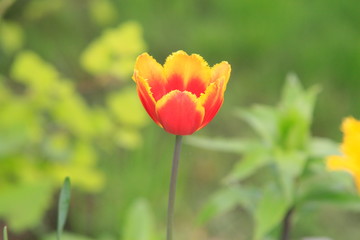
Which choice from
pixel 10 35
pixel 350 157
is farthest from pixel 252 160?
pixel 10 35

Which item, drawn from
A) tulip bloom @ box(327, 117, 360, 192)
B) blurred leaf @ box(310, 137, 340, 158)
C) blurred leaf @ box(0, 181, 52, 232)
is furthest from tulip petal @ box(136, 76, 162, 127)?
blurred leaf @ box(0, 181, 52, 232)

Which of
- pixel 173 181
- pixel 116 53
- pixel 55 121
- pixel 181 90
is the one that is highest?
pixel 116 53

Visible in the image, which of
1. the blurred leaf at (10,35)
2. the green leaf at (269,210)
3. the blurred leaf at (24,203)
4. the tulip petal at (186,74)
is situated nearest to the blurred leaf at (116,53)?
the blurred leaf at (24,203)

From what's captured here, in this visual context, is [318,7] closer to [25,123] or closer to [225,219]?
[225,219]

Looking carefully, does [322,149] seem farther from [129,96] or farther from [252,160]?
[129,96]

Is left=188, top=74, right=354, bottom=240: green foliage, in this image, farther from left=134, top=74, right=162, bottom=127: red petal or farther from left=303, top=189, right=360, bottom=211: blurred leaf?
left=134, top=74, right=162, bottom=127: red petal

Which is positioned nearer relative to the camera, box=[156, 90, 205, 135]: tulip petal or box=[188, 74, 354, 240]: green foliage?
box=[156, 90, 205, 135]: tulip petal
